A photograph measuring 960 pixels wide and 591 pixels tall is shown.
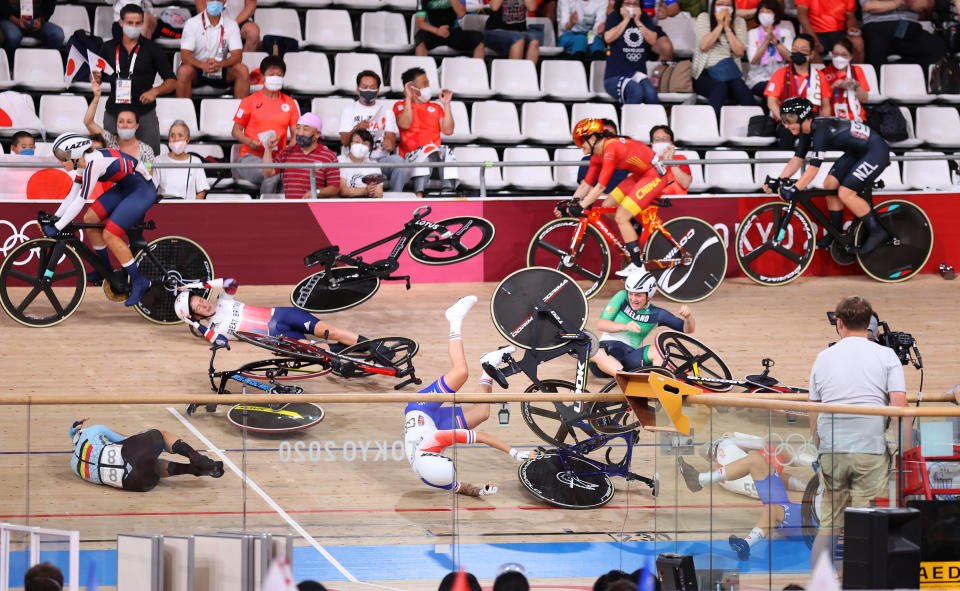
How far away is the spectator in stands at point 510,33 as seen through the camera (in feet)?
47.6

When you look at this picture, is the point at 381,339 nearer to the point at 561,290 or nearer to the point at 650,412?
the point at 561,290

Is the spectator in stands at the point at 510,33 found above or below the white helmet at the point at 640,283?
above

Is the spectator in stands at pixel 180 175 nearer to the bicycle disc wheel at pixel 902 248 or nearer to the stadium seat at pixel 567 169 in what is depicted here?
the stadium seat at pixel 567 169

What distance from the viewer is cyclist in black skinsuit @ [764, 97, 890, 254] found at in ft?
38.9

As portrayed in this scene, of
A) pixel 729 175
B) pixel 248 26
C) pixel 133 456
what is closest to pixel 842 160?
pixel 729 175

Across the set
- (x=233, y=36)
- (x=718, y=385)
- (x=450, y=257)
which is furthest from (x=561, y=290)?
(x=233, y=36)

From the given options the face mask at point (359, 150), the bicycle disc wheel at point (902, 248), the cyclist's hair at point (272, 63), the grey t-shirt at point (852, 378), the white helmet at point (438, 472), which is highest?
the cyclist's hair at point (272, 63)

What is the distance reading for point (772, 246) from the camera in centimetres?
1234

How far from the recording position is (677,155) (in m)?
13.2

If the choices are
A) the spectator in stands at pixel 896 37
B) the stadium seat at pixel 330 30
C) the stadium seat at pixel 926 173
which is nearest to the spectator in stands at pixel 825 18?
the spectator in stands at pixel 896 37

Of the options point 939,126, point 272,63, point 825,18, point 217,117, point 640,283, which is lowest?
point 640,283

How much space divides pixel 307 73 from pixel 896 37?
273 inches

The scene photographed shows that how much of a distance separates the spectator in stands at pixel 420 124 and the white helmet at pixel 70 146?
326 centimetres

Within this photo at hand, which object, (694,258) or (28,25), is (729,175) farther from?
(28,25)
